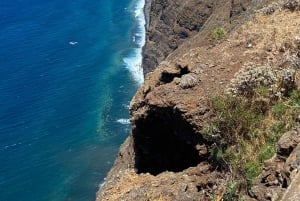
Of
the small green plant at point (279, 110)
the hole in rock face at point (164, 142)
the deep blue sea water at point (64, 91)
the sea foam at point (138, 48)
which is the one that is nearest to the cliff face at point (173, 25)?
the sea foam at point (138, 48)

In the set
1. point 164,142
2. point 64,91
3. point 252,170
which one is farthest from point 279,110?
point 64,91

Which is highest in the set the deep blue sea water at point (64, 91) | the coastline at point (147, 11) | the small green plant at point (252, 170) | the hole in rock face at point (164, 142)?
the small green plant at point (252, 170)

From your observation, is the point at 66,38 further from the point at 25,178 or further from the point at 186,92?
the point at 186,92

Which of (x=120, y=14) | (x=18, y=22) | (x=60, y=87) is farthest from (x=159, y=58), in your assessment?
(x=18, y=22)

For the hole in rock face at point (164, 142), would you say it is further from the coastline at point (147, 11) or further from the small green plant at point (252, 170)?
the coastline at point (147, 11)

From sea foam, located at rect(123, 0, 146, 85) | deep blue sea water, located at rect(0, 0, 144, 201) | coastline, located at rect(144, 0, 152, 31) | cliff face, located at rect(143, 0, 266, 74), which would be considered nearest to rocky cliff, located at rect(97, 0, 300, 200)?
deep blue sea water, located at rect(0, 0, 144, 201)

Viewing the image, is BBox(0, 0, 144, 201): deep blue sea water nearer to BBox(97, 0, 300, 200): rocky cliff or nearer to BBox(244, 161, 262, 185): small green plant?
BBox(97, 0, 300, 200): rocky cliff
